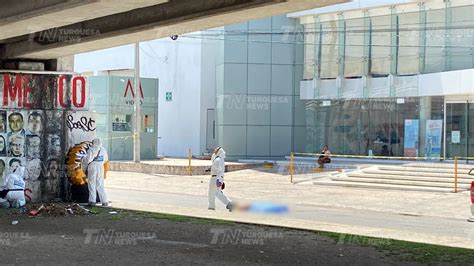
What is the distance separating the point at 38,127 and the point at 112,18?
14.2 feet

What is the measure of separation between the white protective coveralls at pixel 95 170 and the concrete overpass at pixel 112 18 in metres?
2.47

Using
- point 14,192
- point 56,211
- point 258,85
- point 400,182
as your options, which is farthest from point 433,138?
point 56,211

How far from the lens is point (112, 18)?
14203 millimetres

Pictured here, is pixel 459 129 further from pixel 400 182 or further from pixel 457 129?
pixel 400 182

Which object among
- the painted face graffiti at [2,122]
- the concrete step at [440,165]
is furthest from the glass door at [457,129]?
the painted face graffiti at [2,122]

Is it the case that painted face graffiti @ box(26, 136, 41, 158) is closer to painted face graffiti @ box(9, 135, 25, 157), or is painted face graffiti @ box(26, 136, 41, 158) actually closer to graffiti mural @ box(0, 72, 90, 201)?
graffiti mural @ box(0, 72, 90, 201)

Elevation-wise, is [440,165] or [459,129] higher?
[459,129]

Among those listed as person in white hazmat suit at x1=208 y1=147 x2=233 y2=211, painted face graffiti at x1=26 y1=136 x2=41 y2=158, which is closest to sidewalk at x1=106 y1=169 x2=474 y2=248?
person in white hazmat suit at x1=208 y1=147 x2=233 y2=211

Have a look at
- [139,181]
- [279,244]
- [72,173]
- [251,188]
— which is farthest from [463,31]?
[279,244]

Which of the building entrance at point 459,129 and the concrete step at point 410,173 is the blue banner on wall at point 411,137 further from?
the concrete step at point 410,173

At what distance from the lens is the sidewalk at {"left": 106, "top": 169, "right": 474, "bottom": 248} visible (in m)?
13.9

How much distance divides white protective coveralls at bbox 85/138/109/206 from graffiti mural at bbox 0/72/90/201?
109 centimetres

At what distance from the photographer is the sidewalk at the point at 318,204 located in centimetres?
1394

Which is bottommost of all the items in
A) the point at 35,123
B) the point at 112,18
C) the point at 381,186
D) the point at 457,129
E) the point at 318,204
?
the point at 318,204
